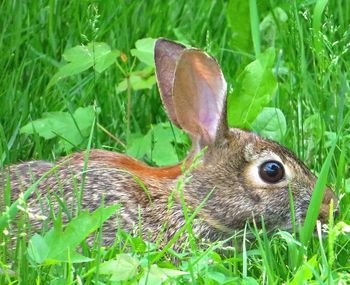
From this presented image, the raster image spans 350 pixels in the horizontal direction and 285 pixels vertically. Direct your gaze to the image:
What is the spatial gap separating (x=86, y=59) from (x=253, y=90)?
0.76 meters

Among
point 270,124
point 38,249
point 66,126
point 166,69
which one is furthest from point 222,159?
point 38,249

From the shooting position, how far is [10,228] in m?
5.13

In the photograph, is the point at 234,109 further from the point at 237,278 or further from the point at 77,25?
the point at 237,278

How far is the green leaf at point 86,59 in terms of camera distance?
614 cm

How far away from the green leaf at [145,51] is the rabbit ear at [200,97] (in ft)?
2.07

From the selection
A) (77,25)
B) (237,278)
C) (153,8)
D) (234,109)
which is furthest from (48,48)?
(237,278)

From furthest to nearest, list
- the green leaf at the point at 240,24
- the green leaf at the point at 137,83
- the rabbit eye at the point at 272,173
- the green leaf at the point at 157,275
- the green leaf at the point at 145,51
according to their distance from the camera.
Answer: the green leaf at the point at 240,24
the green leaf at the point at 137,83
the green leaf at the point at 145,51
the rabbit eye at the point at 272,173
the green leaf at the point at 157,275

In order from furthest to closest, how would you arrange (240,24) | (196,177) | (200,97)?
1. (240,24)
2. (200,97)
3. (196,177)

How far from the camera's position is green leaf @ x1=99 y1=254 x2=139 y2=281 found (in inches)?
172

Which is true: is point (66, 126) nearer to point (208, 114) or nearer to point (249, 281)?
point (208, 114)

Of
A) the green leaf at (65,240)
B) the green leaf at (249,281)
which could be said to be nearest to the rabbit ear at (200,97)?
A: the green leaf at (65,240)

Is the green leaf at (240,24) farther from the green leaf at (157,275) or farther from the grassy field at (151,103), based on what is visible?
the green leaf at (157,275)

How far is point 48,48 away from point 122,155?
1.46 m

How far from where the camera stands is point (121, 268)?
440 centimetres
